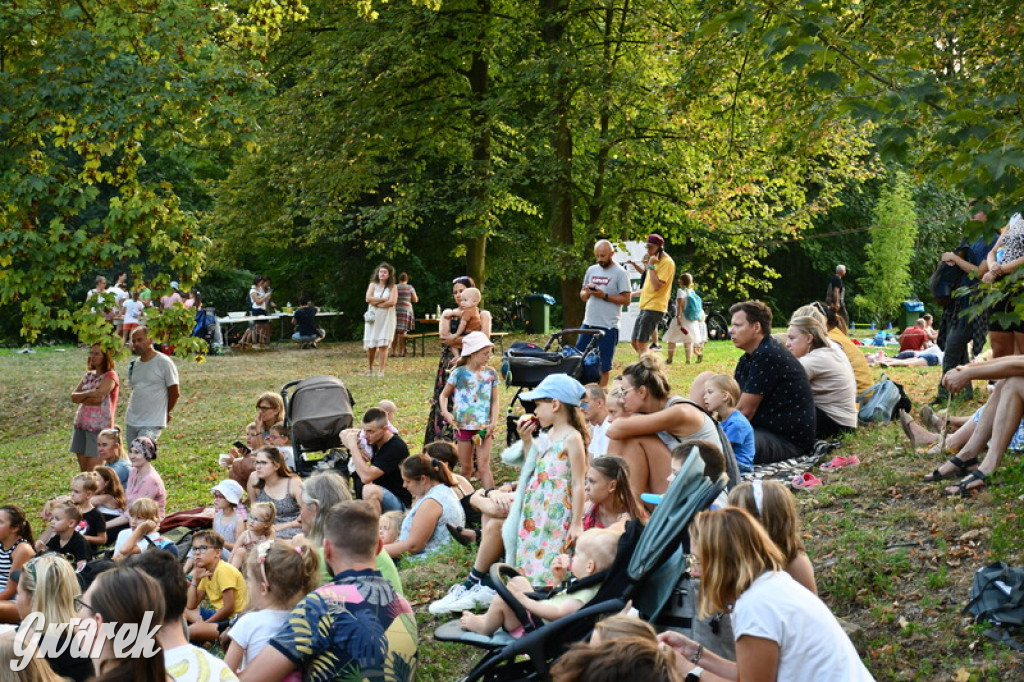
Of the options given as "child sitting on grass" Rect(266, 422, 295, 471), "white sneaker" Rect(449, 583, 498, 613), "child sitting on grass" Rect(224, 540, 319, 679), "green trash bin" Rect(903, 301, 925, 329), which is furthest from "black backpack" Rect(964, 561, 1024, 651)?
"green trash bin" Rect(903, 301, 925, 329)

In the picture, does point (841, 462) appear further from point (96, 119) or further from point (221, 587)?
point (96, 119)

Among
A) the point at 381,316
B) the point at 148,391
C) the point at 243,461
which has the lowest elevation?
the point at 243,461

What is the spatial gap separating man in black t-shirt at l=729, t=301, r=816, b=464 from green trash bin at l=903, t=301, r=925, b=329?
20.1 metres

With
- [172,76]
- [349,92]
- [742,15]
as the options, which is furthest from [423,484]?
[349,92]

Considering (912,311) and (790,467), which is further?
(912,311)

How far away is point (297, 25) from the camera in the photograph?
68.3 ft

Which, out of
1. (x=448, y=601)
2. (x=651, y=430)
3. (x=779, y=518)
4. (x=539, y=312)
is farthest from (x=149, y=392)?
(x=539, y=312)

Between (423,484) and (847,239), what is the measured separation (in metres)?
29.1

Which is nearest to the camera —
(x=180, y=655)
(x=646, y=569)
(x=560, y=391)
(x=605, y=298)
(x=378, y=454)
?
(x=180, y=655)

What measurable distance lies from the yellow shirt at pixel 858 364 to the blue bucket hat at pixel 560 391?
15.3 feet

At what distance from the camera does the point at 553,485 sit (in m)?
6.35

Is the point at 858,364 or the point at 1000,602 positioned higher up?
the point at 858,364

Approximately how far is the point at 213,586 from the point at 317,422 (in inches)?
123

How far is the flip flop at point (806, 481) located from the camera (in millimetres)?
7824
